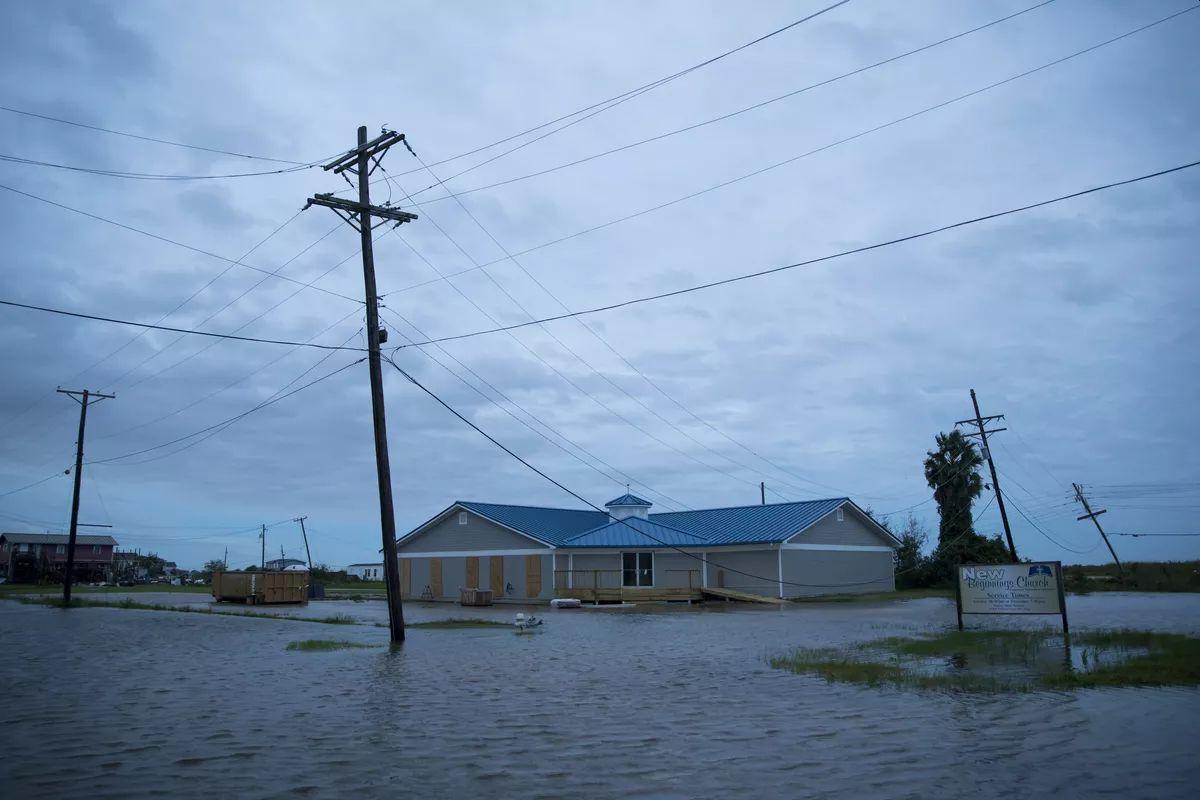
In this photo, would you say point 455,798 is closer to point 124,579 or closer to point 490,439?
point 490,439

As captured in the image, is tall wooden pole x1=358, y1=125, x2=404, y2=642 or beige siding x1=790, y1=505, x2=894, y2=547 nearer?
tall wooden pole x1=358, y1=125, x2=404, y2=642

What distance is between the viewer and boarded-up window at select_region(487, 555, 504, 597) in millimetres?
50844

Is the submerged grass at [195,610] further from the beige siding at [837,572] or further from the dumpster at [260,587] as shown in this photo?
the beige siding at [837,572]

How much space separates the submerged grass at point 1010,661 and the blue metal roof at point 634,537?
1093 inches

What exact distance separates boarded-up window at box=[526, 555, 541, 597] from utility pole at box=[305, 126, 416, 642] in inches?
999

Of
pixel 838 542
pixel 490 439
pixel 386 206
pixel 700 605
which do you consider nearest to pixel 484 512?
pixel 700 605

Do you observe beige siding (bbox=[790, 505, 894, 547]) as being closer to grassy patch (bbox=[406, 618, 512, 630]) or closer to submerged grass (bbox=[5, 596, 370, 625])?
grassy patch (bbox=[406, 618, 512, 630])

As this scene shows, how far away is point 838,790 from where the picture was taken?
24.7 feet

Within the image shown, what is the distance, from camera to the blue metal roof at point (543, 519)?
5081cm

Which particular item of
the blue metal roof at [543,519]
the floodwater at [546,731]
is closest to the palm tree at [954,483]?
the blue metal roof at [543,519]

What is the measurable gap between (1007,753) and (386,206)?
2058 centimetres

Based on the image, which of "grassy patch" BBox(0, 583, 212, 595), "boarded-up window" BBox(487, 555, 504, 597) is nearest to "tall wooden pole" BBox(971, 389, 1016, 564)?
"boarded-up window" BBox(487, 555, 504, 597)

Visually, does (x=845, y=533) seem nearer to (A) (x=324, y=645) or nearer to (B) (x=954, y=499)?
(B) (x=954, y=499)

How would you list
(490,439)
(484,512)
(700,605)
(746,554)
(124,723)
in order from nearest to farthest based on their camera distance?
(124,723), (490,439), (700,605), (746,554), (484,512)
